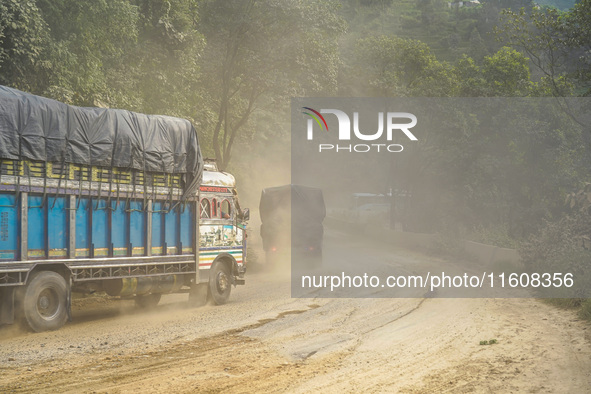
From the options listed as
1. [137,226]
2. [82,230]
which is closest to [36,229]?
[82,230]

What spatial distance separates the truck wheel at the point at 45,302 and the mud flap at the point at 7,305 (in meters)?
0.23

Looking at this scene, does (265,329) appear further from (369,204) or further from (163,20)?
(369,204)

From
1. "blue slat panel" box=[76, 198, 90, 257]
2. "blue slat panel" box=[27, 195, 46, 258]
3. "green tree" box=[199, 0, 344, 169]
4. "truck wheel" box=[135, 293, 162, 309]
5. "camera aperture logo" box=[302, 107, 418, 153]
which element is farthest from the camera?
"camera aperture logo" box=[302, 107, 418, 153]

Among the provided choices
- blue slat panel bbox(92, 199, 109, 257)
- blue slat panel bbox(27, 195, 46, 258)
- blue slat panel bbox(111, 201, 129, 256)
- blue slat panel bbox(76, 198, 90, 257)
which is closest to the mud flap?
blue slat panel bbox(27, 195, 46, 258)

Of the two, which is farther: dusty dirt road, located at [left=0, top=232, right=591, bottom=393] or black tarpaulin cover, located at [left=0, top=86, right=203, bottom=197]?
black tarpaulin cover, located at [left=0, top=86, right=203, bottom=197]

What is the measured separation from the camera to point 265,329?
41.5 feet

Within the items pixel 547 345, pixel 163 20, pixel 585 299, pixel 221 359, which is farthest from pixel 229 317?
pixel 163 20

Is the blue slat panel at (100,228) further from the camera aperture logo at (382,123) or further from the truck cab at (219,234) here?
the camera aperture logo at (382,123)

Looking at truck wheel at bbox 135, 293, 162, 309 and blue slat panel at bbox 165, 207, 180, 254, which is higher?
blue slat panel at bbox 165, 207, 180, 254

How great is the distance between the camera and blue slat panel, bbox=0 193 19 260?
11.6 m

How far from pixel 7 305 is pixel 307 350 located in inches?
201

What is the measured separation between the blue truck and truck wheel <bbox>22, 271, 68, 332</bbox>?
2 centimetres

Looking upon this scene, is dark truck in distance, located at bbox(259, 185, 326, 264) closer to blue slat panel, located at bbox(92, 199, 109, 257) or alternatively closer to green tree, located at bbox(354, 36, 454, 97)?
blue slat panel, located at bbox(92, 199, 109, 257)

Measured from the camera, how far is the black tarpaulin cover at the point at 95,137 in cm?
1191
